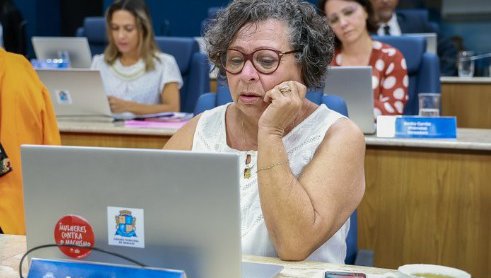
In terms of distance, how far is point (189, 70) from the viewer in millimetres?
3938

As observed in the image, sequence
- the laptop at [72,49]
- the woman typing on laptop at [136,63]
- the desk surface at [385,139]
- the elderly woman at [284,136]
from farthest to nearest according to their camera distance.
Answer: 1. the laptop at [72,49]
2. the woman typing on laptop at [136,63]
3. the desk surface at [385,139]
4. the elderly woman at [284,136]

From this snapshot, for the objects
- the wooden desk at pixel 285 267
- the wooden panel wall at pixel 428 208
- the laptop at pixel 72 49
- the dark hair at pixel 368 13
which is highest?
the dark hair at pixel 368 13

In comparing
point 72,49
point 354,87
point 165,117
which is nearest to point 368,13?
point 354,87

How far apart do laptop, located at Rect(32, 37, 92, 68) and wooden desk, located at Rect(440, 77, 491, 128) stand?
199 cm

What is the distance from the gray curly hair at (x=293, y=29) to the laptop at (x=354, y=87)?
91 centimetres

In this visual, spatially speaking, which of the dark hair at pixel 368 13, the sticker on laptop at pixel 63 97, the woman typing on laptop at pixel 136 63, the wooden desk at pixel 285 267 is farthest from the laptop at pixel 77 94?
the wooden desk at pixel 285 267

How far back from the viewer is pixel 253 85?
160 centimetres

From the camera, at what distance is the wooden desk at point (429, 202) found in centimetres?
258

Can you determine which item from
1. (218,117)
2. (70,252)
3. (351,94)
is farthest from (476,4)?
(70,252)

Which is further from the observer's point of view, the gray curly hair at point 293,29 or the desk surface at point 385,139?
the desk surface at point 385,139

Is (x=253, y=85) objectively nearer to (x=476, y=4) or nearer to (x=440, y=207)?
(x=440, y=207)

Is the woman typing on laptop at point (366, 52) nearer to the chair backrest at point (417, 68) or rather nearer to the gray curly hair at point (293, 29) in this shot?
the chair backrest at point (417, 68)

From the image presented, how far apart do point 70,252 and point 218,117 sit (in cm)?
69

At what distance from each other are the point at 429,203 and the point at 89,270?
5.64 feet
